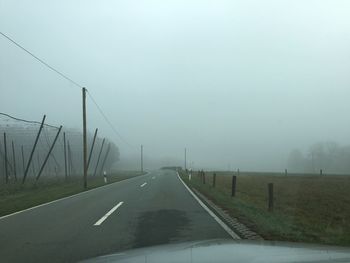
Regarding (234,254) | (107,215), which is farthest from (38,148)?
(234,254)

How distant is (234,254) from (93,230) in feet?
24.0

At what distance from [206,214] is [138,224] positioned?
3.36 m

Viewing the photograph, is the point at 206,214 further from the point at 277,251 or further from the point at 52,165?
the point at 52,165

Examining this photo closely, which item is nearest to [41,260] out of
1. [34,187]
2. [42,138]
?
[34,187]

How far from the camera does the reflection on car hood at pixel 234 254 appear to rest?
505 centimetres

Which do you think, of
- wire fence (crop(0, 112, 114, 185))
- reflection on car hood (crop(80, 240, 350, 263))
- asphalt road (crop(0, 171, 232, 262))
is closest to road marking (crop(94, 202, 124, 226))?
asphalt road (crop(0, 171, 232, 262))

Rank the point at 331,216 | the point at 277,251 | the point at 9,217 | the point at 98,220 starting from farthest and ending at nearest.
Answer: the point at 331,216
the point at 9,217
the point at 98,220
the point at 277,251

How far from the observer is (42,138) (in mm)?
75562

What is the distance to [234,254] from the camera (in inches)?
213

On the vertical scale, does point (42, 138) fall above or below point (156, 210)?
above

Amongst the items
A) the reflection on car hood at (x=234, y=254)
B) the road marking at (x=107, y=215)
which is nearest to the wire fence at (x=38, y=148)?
the road marking at (x=107, y=215)

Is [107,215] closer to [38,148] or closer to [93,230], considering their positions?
[93,230]

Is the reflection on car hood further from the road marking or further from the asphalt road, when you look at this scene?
the road marking

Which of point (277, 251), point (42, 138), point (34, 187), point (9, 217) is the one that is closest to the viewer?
point (277, 251)
